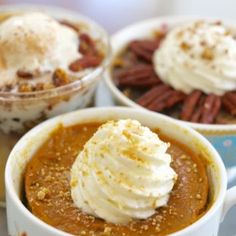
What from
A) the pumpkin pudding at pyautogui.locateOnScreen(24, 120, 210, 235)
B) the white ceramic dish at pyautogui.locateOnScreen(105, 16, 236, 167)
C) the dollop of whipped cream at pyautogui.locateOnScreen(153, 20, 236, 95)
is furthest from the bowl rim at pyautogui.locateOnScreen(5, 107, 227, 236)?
the dollop of whipped cream at pyautogui.locateOnScreen(153, 20, 236, 95)

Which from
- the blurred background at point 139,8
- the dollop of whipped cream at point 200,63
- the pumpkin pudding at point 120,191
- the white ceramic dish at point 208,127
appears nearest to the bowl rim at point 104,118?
the pumpkin pudding at point 120,191

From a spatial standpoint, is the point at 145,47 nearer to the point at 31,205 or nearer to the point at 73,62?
the point at 73,62

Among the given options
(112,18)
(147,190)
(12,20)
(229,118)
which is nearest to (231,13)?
(112,18)

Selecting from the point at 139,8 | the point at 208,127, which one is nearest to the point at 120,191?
the point at 208,127

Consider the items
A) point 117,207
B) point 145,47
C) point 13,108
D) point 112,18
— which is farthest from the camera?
point 112,18

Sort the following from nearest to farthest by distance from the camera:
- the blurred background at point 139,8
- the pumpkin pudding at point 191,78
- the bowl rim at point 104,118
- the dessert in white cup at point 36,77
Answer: the bowl rim at point 104,118
the dessert in white cup at point 36,77
the pumpkin pudding at point 191,78
the blurred background at point 139,8

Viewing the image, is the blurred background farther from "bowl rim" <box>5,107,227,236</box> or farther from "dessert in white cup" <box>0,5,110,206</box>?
"bowl rim" <box>5,107,227,236</box>

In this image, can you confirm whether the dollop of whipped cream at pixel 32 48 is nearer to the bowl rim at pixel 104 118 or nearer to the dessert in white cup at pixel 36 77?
the dessert in white cup at pixel 36 77
